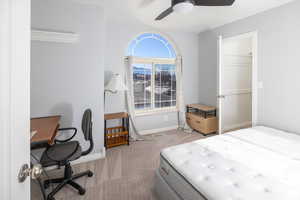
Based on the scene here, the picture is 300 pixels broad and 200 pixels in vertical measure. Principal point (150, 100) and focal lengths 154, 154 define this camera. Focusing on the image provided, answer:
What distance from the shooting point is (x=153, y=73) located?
383 cm

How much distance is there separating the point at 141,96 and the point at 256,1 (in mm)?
2731

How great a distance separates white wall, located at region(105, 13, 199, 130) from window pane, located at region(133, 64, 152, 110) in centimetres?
32

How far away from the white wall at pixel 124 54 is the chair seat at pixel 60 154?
1436 millimetres

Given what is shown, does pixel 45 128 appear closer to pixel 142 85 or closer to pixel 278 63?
pixel 142 85

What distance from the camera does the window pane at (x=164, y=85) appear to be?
3.93 m

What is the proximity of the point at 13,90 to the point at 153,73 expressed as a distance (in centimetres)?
342

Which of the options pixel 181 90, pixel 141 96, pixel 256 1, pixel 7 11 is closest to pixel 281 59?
pixel 256 1

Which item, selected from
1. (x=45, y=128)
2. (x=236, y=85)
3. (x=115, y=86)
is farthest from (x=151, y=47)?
(x=45, y=128)

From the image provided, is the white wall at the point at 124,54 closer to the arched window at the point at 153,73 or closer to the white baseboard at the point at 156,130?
the white baseboard at the point at 156,130

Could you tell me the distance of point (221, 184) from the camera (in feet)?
3.80

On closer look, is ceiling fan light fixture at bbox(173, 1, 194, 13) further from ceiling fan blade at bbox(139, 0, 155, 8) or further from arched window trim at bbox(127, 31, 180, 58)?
arched window trim at bbox(127, 31, 180, 58)

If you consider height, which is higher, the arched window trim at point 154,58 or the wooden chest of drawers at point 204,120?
the arched window trim at point 154,58

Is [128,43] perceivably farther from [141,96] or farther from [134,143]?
[134,143]

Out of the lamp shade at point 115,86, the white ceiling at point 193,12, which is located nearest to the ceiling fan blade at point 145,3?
the white ceiling at point 193,12
